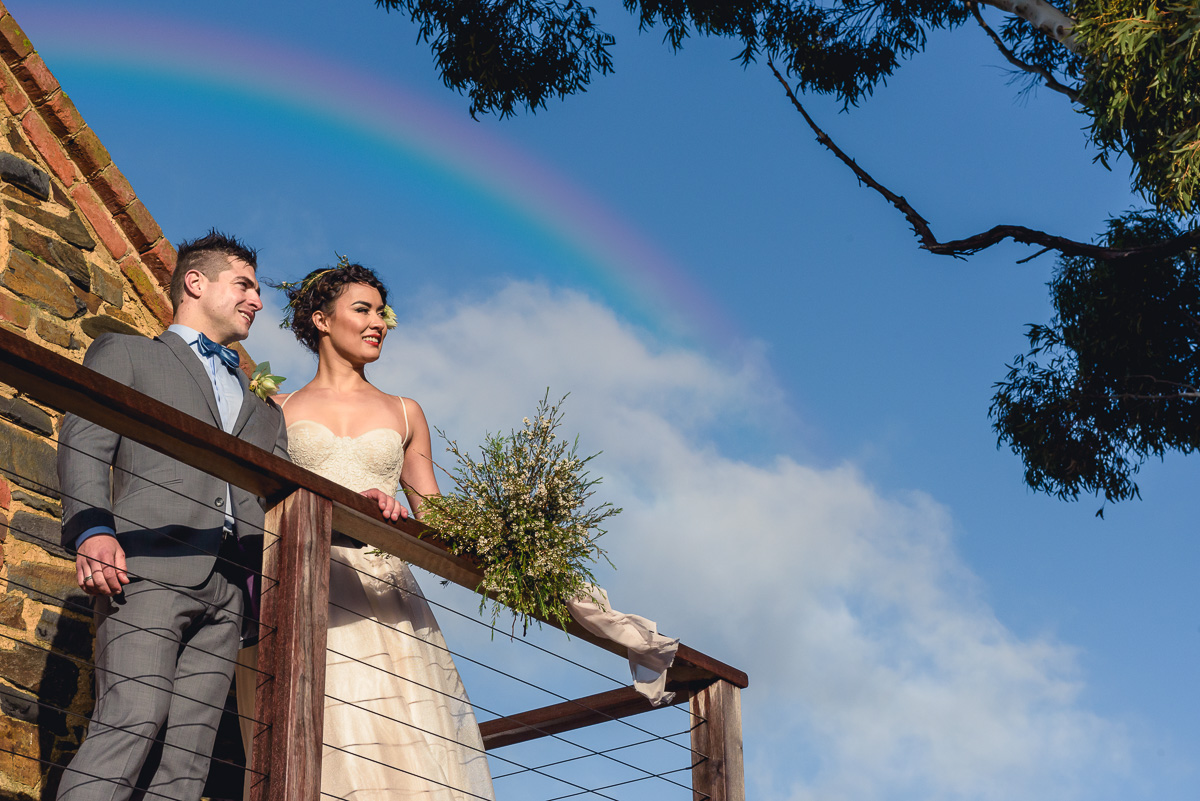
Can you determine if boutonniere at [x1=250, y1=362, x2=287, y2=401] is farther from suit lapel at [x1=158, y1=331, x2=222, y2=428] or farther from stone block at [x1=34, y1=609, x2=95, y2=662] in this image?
stone block at [x1=34, y1=609, x2=95, y2=662]

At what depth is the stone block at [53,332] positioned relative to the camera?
16.9 feet

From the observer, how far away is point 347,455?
4.79m

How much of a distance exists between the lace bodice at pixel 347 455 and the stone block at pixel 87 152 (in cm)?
184

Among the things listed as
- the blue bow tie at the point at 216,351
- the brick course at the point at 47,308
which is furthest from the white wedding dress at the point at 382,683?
the brick course at the point at 47,308

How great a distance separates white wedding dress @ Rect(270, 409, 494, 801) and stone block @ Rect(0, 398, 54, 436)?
1.06 metres

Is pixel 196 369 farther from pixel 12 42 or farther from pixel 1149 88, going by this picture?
pixel 1149 88

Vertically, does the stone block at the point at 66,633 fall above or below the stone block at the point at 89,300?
below

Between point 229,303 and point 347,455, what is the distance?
77 centimetres

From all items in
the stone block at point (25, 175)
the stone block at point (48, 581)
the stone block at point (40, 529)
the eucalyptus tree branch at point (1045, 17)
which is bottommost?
the stone block at point (48, 581)

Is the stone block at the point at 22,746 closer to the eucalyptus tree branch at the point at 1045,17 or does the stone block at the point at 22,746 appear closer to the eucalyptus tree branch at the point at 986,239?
the eucalyptus tree branch at the point at 986,239

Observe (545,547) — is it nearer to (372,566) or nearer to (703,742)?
(372,566)

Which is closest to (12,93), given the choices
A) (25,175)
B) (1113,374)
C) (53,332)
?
(25,175)

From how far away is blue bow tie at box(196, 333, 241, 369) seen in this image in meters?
4.27

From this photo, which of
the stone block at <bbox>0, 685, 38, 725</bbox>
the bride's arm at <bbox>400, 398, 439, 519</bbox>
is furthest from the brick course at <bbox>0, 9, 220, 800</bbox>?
the bride's arm at <bbox>400, 398, 439, 519</bbox>
